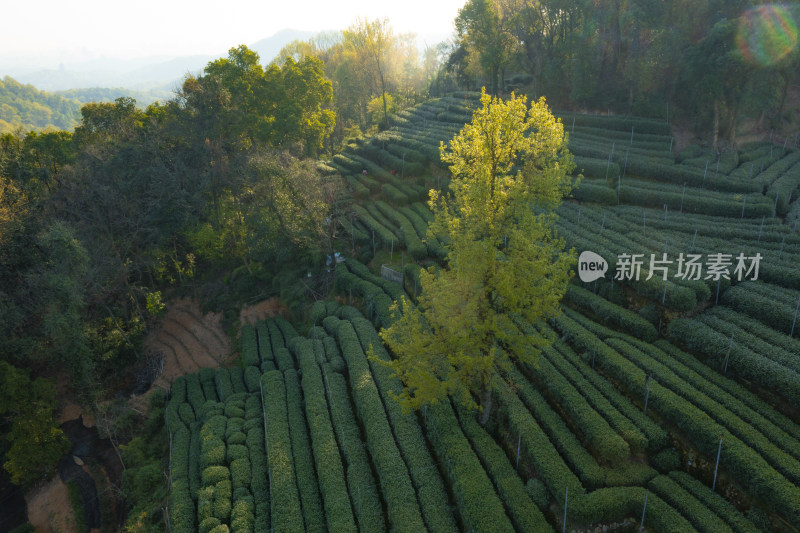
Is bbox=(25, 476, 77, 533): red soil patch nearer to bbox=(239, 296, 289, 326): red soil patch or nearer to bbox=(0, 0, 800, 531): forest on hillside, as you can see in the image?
bbox=(0, 0, 800, 531): forest on hillside

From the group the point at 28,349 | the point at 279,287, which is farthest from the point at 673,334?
the point at 28,349

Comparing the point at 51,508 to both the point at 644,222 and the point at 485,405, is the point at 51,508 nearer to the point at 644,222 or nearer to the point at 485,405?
the point at 485,405

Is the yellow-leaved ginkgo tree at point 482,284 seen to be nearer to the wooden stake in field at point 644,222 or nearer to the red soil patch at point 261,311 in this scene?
the wooden stake in field at point 644,222

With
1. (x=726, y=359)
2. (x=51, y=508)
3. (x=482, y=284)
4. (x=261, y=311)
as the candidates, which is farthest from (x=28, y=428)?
(x=726, y=359)

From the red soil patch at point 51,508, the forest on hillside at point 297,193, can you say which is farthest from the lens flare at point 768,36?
the red soil patch at point 51,508

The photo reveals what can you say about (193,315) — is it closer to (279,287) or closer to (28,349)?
(279,287)

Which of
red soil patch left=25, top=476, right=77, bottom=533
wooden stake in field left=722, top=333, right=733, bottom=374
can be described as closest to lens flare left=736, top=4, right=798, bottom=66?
wooden stake in field left=722, top=333, right=733, bottom=374
